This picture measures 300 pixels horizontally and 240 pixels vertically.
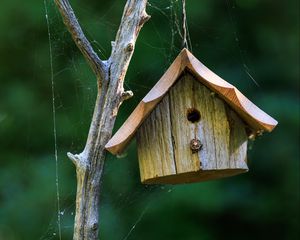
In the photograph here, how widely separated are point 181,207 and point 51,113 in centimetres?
98

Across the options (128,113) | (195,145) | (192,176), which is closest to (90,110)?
(128,113)

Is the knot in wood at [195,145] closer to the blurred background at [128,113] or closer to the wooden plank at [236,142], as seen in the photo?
the wooden plank at [236,142]

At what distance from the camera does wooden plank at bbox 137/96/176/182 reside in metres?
2.50

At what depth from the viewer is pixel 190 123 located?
8.30 feet

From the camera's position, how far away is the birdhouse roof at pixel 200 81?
2459 mm

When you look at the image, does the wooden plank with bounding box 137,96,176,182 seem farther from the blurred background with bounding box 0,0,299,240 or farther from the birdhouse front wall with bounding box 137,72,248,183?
the blurred background with bounding box 0,0,299,240

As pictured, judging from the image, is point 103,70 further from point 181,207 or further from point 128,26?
point 181,207

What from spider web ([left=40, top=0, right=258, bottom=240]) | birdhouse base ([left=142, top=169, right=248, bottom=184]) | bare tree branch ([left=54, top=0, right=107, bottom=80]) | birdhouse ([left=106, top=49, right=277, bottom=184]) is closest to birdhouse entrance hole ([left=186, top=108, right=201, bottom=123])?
birdhouse ([left=106, top=49, right=277, bottom=184])

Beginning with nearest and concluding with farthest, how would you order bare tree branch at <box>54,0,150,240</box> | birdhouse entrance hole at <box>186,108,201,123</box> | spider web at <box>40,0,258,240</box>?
bare tree branch at <box>54,0,150,240</box> < birdhouse entrance hole at <box>186,108,201,123</box> < spider web at <box>40,0,258,240</box>

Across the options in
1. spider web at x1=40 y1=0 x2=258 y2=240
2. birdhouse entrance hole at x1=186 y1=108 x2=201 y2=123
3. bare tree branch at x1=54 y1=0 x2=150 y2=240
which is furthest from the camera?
spider web at x1=40 y1=0 x2=258 y2=240

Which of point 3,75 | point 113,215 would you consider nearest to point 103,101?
point 113,215

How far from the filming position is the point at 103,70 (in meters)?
2.50

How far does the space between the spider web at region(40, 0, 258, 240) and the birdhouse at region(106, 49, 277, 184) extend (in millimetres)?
1660

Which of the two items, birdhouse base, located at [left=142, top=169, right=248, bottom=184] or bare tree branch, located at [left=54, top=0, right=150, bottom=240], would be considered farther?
birdhouse base, located at [left=142, top=169, right=248, bottom=184]
